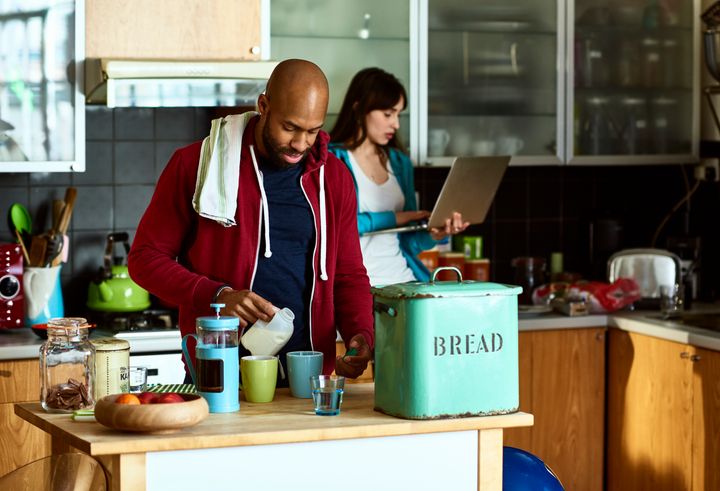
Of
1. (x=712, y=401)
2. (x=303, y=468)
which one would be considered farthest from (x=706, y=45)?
(x=303, y=468)

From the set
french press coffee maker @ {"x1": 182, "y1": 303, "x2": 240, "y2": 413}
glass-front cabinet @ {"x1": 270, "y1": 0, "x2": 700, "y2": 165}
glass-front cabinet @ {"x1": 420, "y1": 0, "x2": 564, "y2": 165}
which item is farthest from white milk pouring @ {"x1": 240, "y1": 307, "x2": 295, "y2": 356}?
glass-front cabinet @ {"x1": 420, "y1": 0, "x2": 564, "y2": 165}

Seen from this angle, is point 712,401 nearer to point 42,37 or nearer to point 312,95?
point 312,95

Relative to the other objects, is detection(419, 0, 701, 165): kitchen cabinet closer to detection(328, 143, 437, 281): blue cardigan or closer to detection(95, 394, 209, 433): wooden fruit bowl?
detection(328, 143, 437, 281): blue cardigan

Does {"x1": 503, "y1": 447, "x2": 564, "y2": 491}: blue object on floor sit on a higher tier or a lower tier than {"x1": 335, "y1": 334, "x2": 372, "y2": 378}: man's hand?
lower

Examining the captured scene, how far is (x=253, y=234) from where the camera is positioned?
8.53ft

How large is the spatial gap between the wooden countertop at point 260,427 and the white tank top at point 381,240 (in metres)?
1.54

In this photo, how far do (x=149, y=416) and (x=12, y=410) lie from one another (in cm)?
164

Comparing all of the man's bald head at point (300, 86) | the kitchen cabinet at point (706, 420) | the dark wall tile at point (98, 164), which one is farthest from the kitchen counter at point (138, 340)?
the kitchen cabinet at point (706, 420)

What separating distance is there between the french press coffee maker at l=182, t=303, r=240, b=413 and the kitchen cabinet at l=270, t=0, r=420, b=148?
2023 millimetres

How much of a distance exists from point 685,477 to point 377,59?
1.78m

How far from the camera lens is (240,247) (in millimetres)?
2574

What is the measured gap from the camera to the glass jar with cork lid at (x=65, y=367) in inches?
84.5

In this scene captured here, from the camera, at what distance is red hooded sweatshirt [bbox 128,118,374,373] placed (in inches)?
99.9

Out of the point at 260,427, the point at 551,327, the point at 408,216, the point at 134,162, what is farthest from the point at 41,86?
the point at 260,427
